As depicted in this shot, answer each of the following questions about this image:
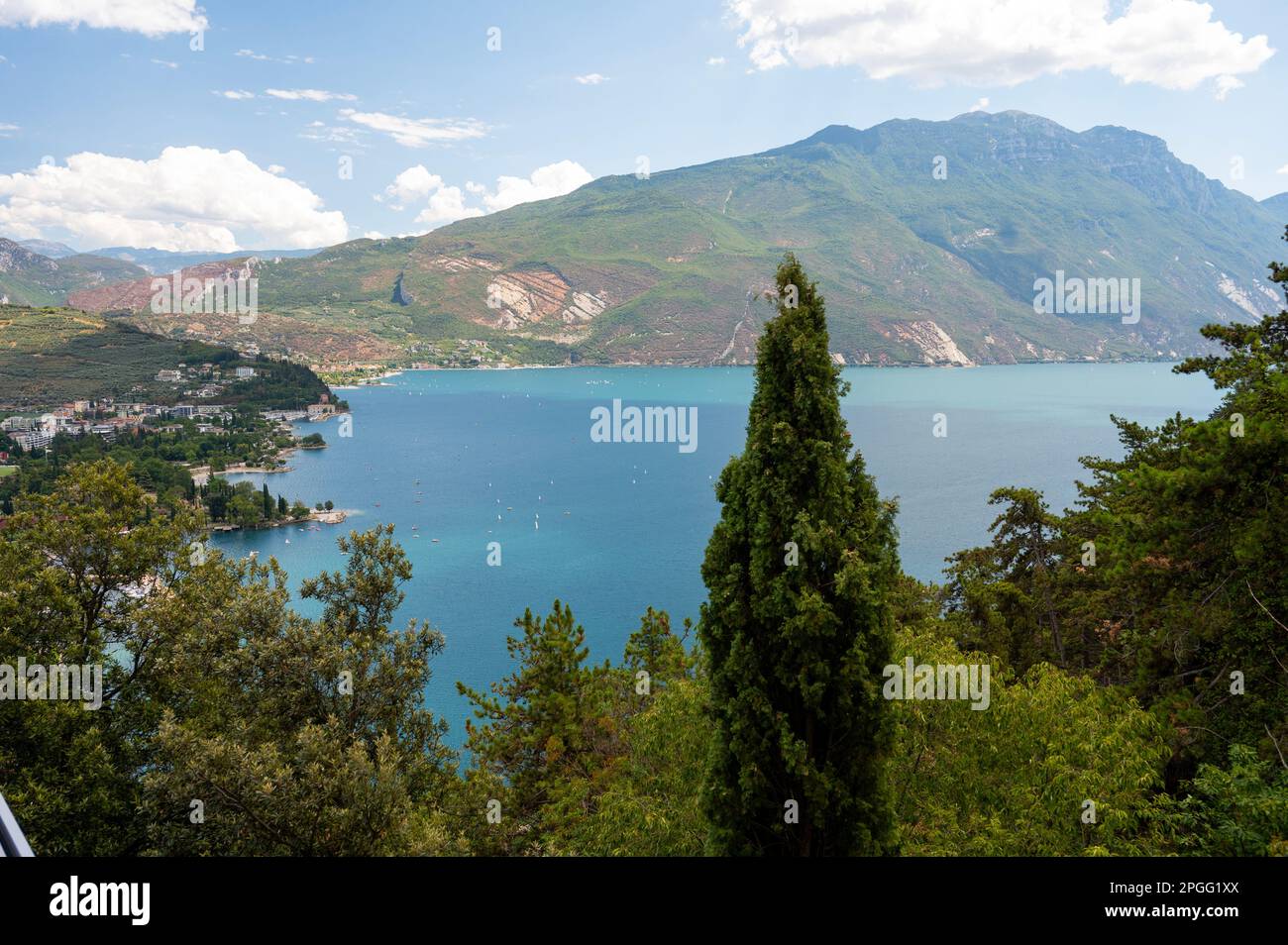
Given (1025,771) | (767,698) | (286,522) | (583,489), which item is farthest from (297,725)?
(583,489)

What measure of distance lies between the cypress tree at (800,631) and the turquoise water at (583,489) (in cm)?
3215

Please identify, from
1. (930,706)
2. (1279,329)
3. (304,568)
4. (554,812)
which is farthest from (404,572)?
(304,568)

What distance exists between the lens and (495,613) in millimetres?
52594

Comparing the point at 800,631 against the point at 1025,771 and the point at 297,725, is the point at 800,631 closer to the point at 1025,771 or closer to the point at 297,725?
the point at 1025,771

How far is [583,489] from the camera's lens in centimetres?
9056

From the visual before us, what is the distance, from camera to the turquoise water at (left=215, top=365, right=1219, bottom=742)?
179 feet

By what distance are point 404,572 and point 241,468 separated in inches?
3853

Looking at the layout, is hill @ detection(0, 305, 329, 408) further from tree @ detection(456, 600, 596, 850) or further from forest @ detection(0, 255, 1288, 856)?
forest @ detection(0, 255, 1288, 856)

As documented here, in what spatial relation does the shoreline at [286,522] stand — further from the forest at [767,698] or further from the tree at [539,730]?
the forest at [767,698]

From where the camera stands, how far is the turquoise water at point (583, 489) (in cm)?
5466

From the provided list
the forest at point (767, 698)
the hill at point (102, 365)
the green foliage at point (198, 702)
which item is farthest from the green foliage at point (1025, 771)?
the hill at point (102, 365)

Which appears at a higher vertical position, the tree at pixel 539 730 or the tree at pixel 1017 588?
the tree at pixel 1017 588

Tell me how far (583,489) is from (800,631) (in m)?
82.9
